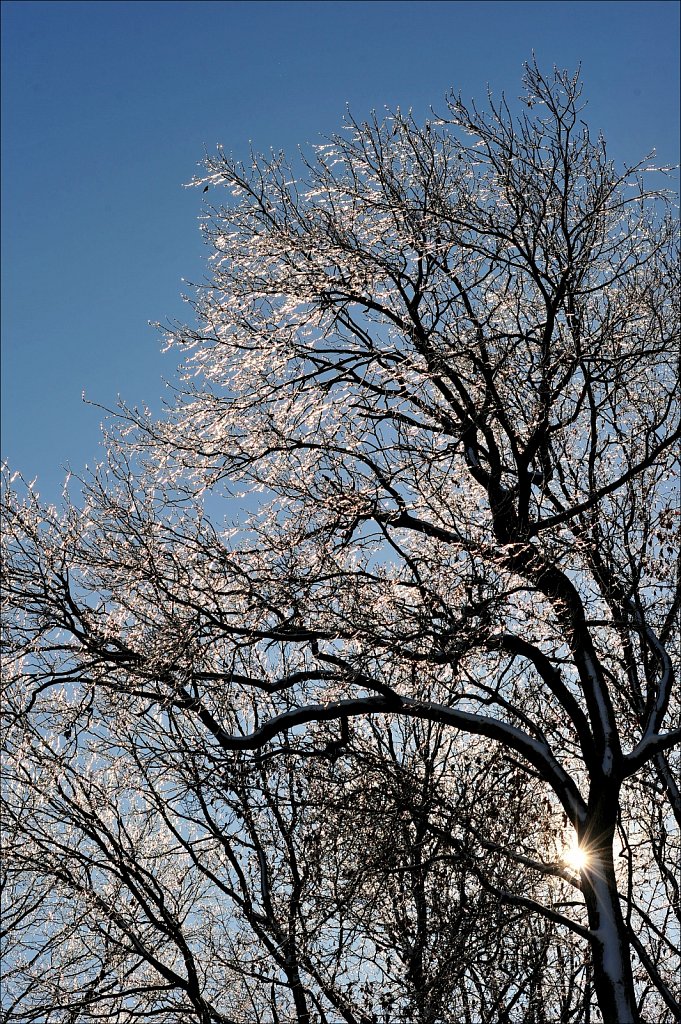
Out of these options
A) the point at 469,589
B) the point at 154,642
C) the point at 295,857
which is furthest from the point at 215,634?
the point at 295,857

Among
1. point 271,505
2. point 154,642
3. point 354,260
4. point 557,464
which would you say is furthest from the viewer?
point 557,464

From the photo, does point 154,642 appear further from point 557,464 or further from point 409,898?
point 557,464

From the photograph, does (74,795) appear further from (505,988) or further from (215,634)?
(505,988)

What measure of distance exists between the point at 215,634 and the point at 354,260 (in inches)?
162

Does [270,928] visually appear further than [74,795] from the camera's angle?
No

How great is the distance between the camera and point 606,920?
7.49 m

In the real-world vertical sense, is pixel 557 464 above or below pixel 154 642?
above

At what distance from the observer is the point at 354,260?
30.2ft

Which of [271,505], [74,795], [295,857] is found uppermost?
[271,505]

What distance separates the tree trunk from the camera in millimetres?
→ 7094

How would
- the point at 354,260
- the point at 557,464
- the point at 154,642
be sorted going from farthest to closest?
the point at 557,464
the point at 354,260
the point at 154,642

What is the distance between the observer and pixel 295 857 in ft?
30.9

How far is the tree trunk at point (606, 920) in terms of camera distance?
7094 millimetres

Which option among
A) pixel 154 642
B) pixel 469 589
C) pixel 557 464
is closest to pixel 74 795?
pixel 154 642
